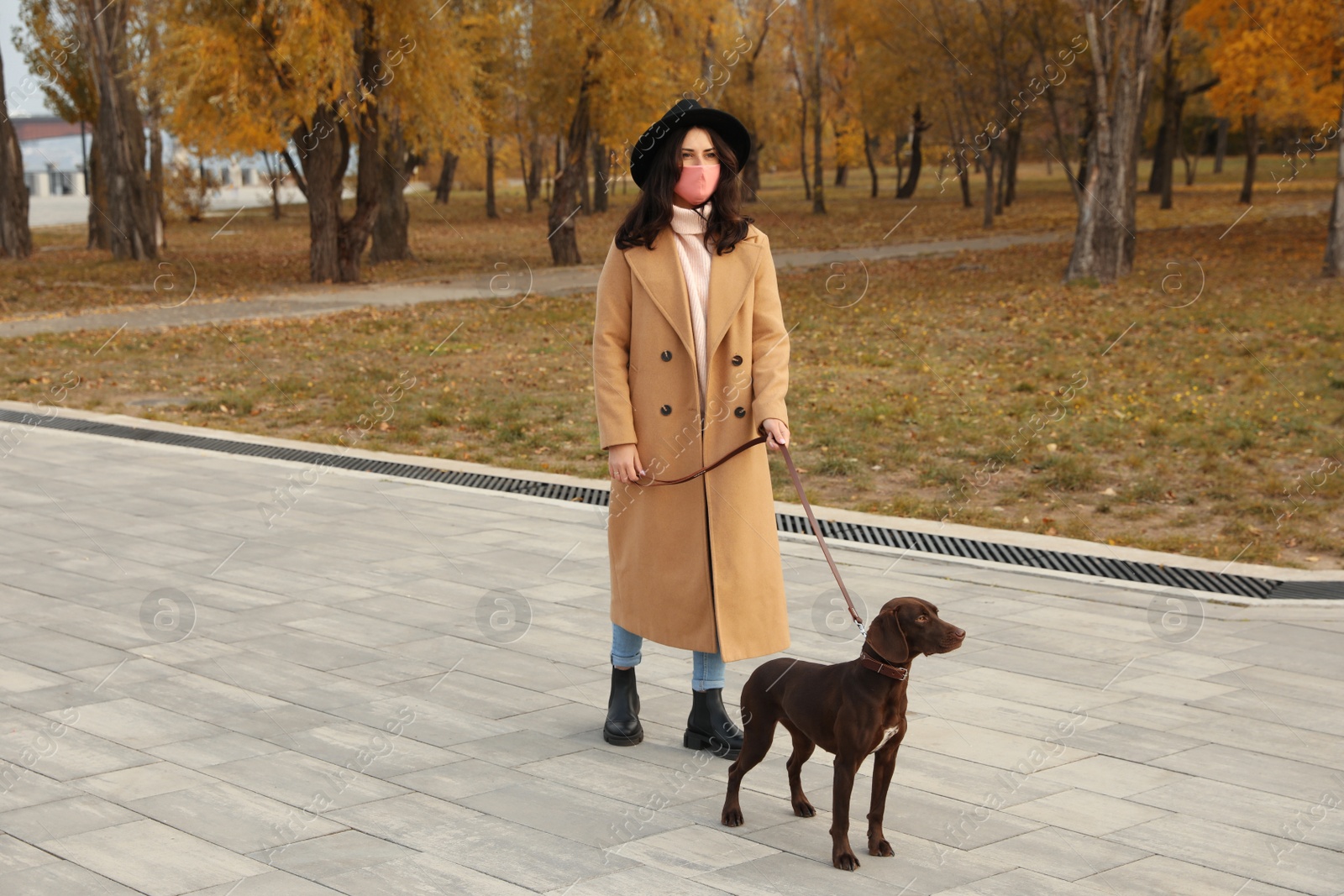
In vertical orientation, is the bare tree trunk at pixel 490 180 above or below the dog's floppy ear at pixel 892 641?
above

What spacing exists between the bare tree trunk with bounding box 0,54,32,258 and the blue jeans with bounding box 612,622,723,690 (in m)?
27.4

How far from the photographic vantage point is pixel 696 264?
436 centimetres

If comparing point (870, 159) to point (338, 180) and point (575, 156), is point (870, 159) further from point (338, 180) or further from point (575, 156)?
point (338, 180)

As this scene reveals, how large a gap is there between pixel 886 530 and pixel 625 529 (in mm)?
3340

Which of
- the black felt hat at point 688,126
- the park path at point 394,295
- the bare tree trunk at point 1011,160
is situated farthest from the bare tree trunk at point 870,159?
the black felt hat at point 688,126

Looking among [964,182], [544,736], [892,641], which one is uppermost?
[964,182]

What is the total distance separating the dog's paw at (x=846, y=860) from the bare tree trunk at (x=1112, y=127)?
17.4m

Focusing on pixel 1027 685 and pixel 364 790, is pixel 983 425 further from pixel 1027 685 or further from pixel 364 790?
pixel 364 790

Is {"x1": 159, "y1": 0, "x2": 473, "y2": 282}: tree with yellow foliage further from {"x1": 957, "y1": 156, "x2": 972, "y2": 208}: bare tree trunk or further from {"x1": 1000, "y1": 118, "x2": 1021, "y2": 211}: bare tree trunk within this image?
{"x1": 957, "y1": 156, "x2": 972, "y2": 208}: bare tree trunk

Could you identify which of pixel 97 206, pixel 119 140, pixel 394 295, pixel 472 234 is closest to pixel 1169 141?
pixel 472 234

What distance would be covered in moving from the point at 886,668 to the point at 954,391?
8782mm

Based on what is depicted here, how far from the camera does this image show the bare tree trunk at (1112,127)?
18.9m

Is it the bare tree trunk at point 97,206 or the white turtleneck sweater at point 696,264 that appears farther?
the bare tree trunk at point 97,206

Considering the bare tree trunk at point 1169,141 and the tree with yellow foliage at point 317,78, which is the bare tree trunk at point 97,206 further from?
the bare tree trunk at point 1169,141
